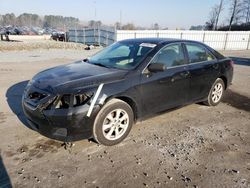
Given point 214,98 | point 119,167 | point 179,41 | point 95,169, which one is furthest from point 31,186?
point 214,98

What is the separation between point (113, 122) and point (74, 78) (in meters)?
0.92

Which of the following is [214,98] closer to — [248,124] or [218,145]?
[248,124]

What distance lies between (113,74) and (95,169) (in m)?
1.51

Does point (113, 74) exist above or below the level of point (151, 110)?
above

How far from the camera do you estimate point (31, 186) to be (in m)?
2.94

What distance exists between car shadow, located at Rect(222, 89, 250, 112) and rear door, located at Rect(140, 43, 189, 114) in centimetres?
191

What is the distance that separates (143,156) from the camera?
367cm

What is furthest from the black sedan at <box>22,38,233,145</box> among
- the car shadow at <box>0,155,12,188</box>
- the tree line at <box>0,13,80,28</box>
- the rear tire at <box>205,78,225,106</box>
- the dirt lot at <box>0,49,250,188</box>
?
the tree line at <box>0,13,80,28</box>

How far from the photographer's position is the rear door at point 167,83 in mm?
4277

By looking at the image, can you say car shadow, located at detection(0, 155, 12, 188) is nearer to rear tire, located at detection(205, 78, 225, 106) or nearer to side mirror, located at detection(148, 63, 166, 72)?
side mirror, located at detection(148, 63, 166, 72)

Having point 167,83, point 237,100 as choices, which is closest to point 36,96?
point 167,83

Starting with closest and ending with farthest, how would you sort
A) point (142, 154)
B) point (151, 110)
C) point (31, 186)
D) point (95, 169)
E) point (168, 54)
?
1. point (31, 186)
2. point (95, 169)
3. point (142, 154)
4. point (151, 110)
5. point (168, 54)

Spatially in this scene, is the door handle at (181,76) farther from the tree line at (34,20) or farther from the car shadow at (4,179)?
the tree line at (34,20)

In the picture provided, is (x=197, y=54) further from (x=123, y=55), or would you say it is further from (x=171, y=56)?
(x=123, y=55)
